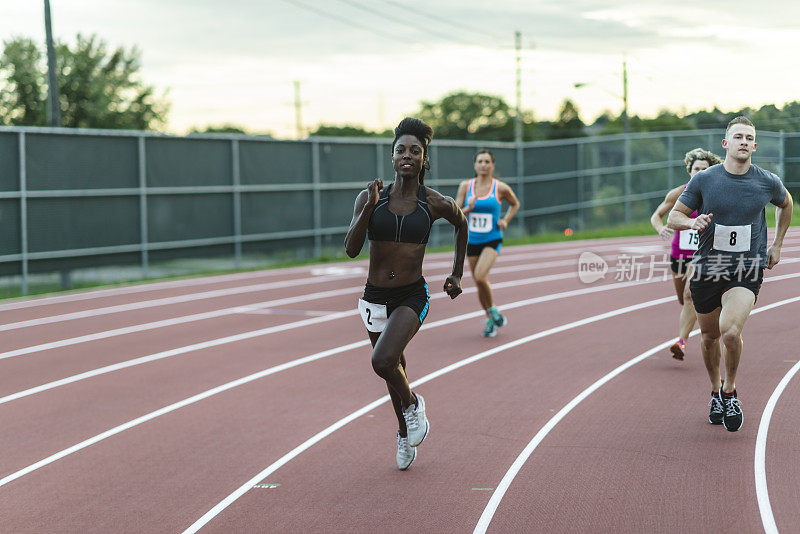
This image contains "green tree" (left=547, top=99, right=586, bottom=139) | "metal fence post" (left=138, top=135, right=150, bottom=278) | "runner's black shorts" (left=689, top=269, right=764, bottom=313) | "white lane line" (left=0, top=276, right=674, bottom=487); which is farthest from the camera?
"green tree" (left=547, top=99, right=586, bottom=139)

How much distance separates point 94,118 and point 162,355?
114 ft

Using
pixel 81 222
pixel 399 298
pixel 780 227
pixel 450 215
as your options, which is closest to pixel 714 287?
pixel 780 227

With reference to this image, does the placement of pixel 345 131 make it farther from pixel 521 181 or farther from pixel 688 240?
pixel 688 240

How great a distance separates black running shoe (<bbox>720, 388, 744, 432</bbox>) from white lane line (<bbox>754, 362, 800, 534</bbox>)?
163 millimetres

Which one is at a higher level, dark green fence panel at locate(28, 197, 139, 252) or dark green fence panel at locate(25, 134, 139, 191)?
dark green fence panel at locate(25, 134, 139, 191)

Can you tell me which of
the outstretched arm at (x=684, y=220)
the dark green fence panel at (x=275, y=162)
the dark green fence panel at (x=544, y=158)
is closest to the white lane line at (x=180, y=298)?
the dark green fence panel at (x=275, y=162)

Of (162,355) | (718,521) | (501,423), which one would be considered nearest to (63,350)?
(162,355)

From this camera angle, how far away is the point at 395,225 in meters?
6.05

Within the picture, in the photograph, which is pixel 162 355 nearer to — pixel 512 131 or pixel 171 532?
pixel 171 532

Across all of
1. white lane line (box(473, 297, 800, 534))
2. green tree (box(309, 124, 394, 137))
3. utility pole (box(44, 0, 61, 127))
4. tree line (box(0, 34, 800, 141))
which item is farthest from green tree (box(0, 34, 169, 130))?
green tree (box(309, 124, 394, 137))

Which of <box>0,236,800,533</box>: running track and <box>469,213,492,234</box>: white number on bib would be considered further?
<box>469,213,492,234</box>: white number on bib

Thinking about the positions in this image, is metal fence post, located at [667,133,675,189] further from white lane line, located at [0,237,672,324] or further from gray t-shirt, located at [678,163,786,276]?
gray t-shirt, located at [678,163,786,276]

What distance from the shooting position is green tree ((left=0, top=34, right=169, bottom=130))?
41219mm

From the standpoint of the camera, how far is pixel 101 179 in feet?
62.3
